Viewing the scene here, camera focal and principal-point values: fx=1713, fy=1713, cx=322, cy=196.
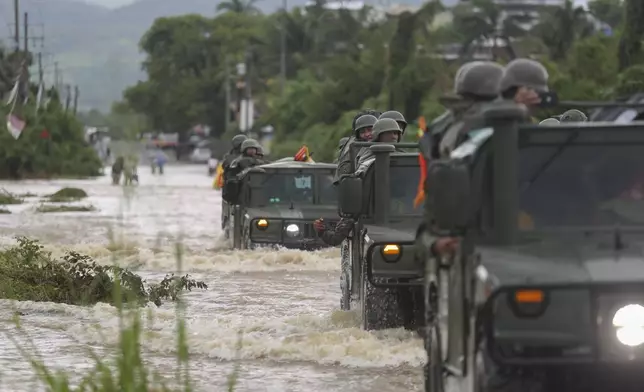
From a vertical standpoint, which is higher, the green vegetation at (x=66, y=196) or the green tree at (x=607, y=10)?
the green tree at (x=607, y=10)

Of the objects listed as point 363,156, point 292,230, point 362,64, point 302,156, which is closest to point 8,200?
point 362,64

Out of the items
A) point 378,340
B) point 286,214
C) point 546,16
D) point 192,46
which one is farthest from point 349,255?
point 192,46

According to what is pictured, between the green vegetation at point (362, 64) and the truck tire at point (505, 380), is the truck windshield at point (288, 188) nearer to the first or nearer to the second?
the green vegetation at point (362, 64)

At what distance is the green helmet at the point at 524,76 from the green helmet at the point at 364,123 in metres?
7.36

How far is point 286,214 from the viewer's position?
71.2ft

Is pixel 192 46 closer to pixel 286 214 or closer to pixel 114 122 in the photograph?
pixel 286 214

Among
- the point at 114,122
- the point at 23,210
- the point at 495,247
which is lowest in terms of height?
the point at 23,210

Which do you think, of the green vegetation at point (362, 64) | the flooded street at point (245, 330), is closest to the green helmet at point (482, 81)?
the flooded street at point (245, 330)

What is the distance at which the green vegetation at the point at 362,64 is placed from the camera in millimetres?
44844

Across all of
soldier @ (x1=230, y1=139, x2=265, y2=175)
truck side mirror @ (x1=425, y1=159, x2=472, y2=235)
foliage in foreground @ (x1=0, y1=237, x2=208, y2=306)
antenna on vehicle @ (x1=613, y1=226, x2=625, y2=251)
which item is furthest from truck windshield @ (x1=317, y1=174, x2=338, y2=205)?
truck side mirror @ (x1=425, y1=159, x2=472, y2=235)

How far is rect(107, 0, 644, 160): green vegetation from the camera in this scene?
44844 mm

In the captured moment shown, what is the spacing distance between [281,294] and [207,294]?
2.57 feet

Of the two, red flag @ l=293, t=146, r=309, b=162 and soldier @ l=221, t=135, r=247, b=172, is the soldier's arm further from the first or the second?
soldier @ l=221, t=135, r=247, b=172

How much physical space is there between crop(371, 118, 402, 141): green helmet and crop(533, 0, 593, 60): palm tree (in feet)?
181
